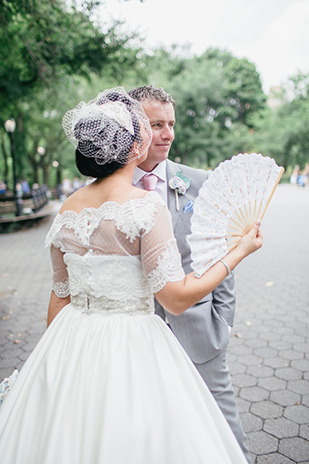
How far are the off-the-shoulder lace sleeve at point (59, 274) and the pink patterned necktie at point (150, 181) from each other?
741 mm

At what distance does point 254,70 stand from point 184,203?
1832 inches

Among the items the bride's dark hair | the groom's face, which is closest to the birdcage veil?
the bride's dark hair

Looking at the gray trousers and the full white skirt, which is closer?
the full white skirt

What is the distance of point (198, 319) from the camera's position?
2281 millimetres

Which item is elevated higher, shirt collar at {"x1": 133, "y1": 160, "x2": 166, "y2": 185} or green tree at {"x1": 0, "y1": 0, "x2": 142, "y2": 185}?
green tree at {"x1": 0, "y1": 0, "x2": 142, "y2": 185}

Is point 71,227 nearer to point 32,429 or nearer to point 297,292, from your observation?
point 32,429

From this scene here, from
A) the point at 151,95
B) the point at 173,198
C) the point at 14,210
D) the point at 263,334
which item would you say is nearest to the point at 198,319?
the point at 173,198

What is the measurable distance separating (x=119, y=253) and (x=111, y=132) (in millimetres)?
517

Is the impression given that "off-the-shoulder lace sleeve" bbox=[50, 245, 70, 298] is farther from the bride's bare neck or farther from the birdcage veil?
the birdcage veil

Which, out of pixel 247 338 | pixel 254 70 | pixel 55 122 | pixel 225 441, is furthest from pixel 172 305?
pixel 254 70

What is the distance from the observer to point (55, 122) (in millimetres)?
28344

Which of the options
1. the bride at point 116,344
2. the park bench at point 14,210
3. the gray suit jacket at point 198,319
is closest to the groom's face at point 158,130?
the gray suit jacket at point 198,319

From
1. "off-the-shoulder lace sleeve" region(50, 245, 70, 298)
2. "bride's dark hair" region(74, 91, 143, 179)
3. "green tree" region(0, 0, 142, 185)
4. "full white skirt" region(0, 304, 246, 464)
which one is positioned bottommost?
"full white skirt" region(0, 304, 246, 464)

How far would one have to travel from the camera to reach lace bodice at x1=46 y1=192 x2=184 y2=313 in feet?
5.09
